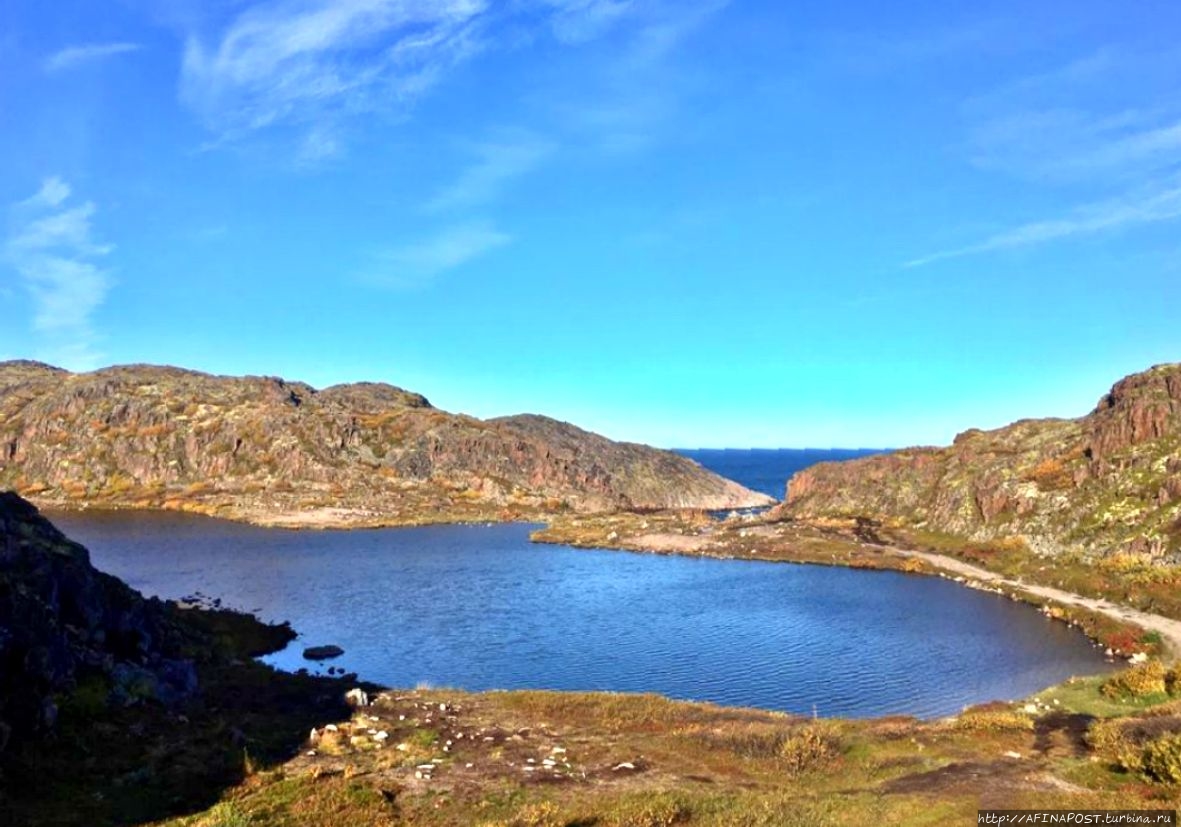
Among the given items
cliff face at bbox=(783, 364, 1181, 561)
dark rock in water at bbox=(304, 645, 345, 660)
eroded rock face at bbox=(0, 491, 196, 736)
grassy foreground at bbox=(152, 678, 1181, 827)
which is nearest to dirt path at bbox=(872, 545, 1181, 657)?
cliff face at bbox=(783, 364, 1181, 561)

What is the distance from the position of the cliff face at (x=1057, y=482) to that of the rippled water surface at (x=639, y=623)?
2090cm

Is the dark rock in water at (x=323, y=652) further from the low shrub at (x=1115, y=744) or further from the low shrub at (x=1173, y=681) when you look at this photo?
the low shrub at (x=1173, y=681)

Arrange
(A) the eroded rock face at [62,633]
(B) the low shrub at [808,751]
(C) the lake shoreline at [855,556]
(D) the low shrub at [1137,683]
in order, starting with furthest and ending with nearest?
A: (C) the lake shoreline at [855,556], (D) the low shrub at [1137,683], (B) the low shrub at [808,751], (A) the eroded rock face at [62,633]

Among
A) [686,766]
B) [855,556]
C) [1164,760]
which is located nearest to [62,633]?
[686,766]

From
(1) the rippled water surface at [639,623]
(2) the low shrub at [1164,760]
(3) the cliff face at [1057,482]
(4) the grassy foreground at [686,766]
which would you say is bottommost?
(1) the rippled water surface at [639,623]

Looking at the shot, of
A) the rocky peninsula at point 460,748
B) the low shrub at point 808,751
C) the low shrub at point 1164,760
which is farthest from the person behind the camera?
the low shrub at point 808,751

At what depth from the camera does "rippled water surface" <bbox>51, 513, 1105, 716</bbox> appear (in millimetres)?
55250

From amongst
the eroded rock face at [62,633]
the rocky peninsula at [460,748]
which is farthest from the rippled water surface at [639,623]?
the eroded rock face at [62,633]

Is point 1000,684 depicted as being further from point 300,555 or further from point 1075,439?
point 300,555

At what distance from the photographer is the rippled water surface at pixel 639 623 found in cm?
5525

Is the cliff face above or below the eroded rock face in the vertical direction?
above

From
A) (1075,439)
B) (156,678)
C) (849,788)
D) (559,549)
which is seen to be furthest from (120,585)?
(1075,439)

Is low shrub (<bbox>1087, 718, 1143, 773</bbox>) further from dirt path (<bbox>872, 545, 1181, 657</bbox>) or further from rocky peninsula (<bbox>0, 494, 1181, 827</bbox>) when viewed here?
dirt path (<bbox>872, 545, 1181, 657</bbox>)

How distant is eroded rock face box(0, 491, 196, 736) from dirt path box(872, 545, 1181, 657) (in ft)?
231
